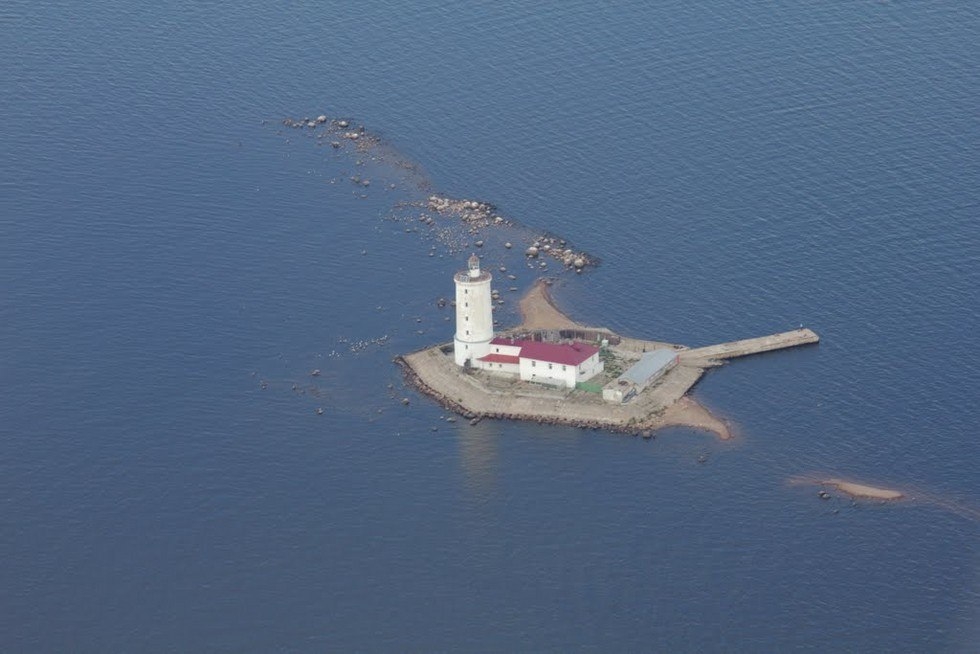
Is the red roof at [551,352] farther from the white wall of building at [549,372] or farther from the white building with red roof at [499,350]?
the white wall of building at [549,372]

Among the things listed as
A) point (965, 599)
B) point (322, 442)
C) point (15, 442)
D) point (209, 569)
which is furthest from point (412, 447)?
point (965, 599)

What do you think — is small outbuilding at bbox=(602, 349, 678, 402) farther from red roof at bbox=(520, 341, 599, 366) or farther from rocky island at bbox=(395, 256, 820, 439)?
red roof at bbox=(520, 341, 599, 366)

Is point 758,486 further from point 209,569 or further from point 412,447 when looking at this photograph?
point 209,569

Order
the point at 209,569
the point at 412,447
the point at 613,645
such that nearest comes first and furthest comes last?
1. the point at 613,645
2. the point at 209,569
3. the point at 412,447

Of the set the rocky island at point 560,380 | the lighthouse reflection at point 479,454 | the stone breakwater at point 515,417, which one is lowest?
the lighthouse reflection at point 479,454

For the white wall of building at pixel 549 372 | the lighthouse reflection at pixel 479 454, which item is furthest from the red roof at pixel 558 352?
the lighthouse reflection at pixel 479 454

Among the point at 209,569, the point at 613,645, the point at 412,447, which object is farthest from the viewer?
the point at 412,447

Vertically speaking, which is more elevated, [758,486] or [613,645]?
[758,486]

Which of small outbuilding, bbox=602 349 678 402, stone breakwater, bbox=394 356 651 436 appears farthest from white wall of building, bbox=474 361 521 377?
small outbuilding, bbox=602 349 678 402
